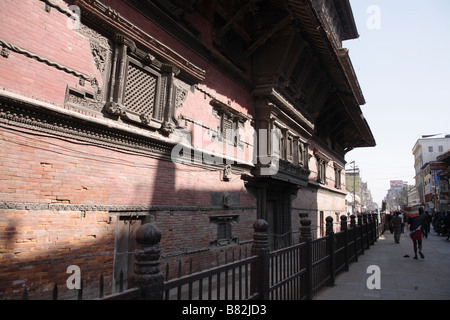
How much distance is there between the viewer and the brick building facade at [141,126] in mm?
4498

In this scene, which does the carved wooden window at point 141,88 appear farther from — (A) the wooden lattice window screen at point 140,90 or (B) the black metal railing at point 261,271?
(B) the black metal railing at point 261,271

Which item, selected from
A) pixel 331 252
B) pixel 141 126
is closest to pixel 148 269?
pixel 141 126

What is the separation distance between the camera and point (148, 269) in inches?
88.2

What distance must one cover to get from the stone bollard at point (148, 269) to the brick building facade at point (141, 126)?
301 cm

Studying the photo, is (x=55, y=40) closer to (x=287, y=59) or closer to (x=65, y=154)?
(x=65, y=154)

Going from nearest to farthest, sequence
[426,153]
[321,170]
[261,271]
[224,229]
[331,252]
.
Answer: [261,271] → [331,252] → [224,229] → [321,170] → [426,153]

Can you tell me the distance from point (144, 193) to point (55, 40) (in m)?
3.39

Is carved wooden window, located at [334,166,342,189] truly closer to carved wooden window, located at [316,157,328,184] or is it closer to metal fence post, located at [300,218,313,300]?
carved wooden window, located at [316,157,328,184]

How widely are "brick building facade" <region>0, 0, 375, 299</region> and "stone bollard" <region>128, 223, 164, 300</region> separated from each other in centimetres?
301

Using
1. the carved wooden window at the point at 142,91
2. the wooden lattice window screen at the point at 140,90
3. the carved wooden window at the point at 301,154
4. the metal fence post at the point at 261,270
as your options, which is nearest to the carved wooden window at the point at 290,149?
the carved wooden window at the point at 301,154

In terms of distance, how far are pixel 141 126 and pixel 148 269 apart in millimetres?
4793

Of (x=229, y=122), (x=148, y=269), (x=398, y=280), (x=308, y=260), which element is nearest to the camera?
(x=148, y=269)

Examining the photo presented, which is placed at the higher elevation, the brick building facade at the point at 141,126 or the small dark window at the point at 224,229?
the brick building facade at the point at 141,126

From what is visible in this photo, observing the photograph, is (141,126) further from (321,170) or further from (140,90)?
(321,170)
